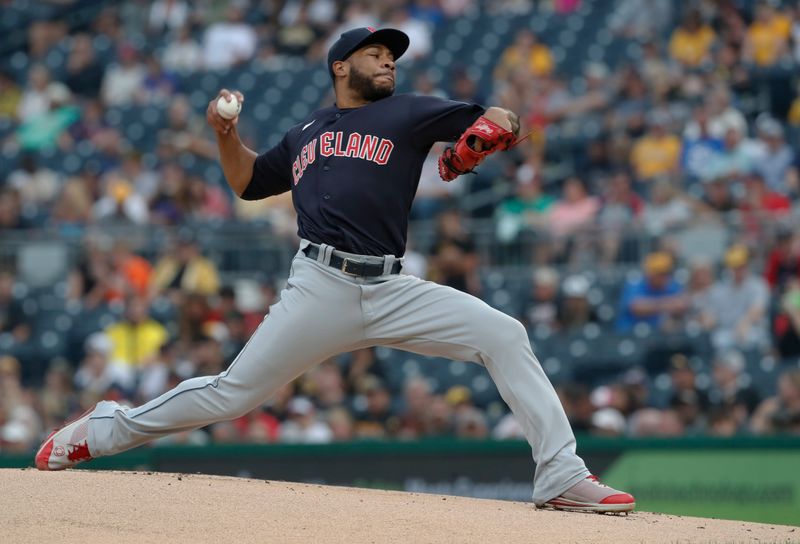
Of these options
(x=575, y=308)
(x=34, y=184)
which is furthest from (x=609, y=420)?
(x=34, y=184)

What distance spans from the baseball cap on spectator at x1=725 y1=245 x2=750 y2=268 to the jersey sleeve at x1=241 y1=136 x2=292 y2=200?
553 centimetres

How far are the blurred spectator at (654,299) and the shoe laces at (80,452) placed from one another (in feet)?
19.4

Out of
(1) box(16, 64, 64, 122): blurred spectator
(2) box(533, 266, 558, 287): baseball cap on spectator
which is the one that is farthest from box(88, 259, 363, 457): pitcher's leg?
(1) box(16, 64, 64, 122): blurred spectator

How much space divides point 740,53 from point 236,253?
5305 millimetres

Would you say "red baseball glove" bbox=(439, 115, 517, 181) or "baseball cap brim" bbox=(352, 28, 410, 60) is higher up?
"baseball cap brim" bbox=(352, 28, 410, 60)

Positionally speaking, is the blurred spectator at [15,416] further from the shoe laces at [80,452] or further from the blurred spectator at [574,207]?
the shoe laces at [80,452]

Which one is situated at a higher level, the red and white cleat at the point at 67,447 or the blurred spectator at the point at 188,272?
the blurred spectator at the point at 188,272

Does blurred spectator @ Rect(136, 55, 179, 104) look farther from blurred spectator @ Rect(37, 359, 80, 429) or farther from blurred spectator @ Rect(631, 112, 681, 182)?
blurred spectator @ Rect(631, 112, 681, 182)

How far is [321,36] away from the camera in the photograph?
15.5 meters

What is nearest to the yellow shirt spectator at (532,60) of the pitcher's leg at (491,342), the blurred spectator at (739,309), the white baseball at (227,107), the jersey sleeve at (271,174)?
the blurred spectator at (739,309)

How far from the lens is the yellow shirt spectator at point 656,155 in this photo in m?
11.9

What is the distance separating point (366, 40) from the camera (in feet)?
17.4

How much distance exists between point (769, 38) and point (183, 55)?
6.70 meters

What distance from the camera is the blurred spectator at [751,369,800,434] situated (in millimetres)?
9195
